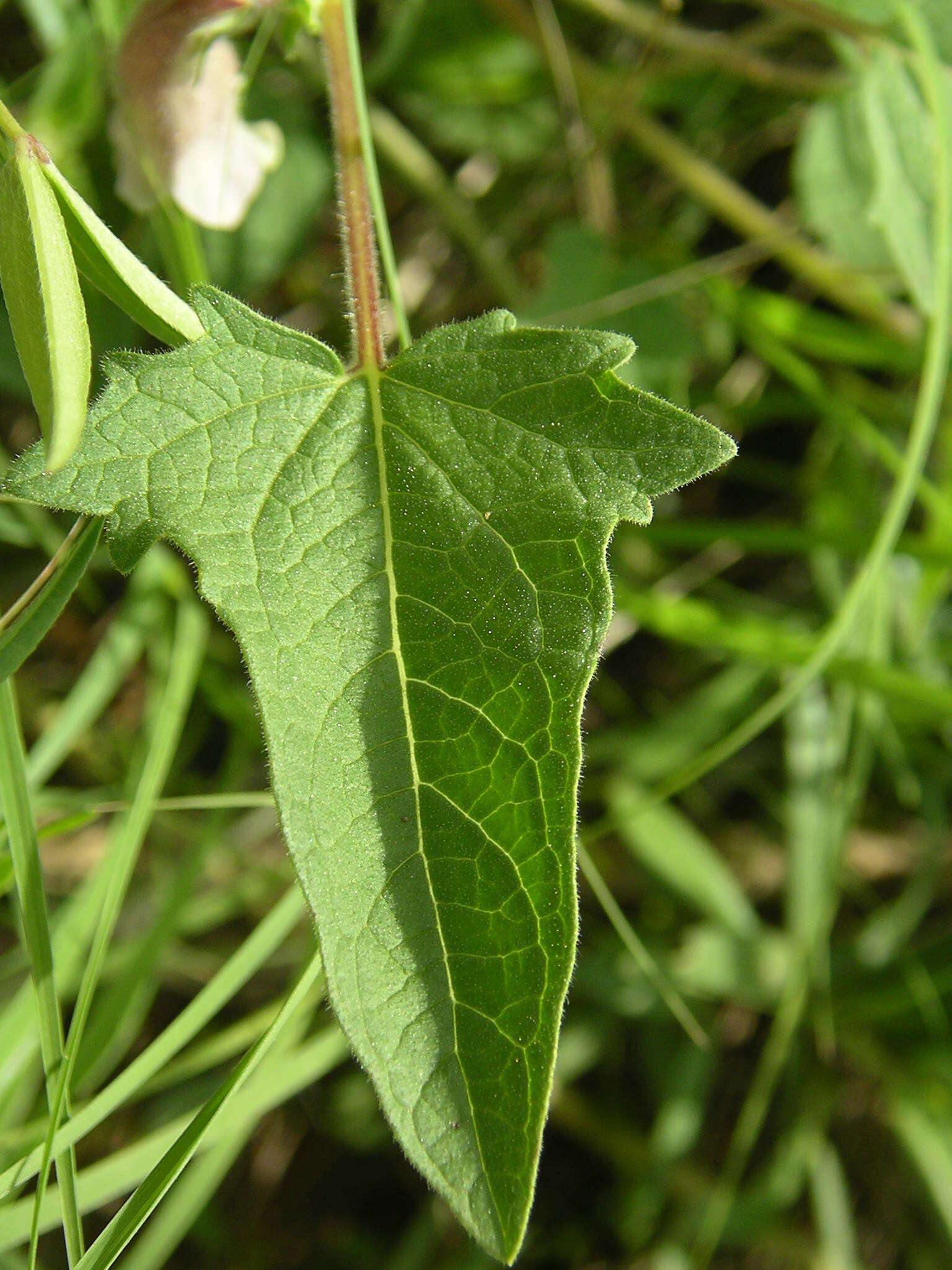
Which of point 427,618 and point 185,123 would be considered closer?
point 427,618

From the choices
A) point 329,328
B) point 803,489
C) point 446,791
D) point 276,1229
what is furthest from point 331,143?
point 276,1229

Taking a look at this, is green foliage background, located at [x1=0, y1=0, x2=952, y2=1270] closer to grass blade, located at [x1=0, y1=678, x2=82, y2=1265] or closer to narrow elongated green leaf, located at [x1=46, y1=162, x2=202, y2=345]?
grass blade, located at [x1=0, y1=678, x2=82, y2=1265]

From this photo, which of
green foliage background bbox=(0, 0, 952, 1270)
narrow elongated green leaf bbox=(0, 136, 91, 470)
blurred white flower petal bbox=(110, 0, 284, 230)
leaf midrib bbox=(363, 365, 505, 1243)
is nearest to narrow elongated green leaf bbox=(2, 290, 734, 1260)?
leaf midrib bbox=(363, 365, 505, 1243)

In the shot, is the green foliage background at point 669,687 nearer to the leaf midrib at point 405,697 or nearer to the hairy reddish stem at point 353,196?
the hairy reddish stem at point 353,196

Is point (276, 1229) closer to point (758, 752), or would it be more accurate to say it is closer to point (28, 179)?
point (758, 752)

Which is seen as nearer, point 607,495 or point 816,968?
point 607,495

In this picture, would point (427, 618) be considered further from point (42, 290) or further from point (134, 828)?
point (134, 828)

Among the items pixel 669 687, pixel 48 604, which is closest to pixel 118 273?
pixel 48 604
